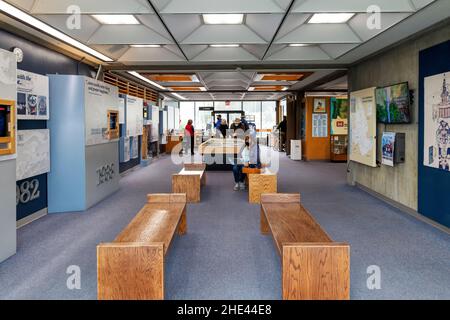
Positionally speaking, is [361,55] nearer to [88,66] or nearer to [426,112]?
[426,112]

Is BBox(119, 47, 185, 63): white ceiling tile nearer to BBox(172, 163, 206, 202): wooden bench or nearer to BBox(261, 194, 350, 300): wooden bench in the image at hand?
BBox(172, 163, 206, 202): wooden bench

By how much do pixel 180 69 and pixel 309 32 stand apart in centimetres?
384

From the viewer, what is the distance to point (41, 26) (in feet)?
19.5

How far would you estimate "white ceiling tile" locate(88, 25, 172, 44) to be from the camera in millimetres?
6809

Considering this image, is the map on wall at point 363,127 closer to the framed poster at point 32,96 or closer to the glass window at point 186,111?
the framed poster at point 32,96

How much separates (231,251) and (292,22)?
3637 millimetres

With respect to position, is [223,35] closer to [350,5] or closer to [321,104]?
[350,5]

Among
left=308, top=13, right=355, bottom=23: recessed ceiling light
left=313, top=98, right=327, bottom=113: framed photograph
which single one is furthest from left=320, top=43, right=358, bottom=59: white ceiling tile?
left=313, top=98, right=327, bottom=113: framed photograph

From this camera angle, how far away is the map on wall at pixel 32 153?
5773 mm

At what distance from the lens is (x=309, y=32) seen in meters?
6.81

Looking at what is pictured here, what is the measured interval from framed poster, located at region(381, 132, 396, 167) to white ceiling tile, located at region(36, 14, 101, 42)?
18.1ft

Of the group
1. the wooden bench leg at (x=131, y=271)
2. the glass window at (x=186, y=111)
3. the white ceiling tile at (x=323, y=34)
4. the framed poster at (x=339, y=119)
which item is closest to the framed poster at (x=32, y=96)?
the wooden bench leg at (x=131, y=271)

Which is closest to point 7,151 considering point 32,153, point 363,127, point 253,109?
point 32,153

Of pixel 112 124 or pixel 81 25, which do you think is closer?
pixel 81 25
